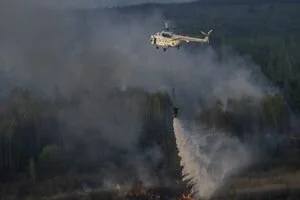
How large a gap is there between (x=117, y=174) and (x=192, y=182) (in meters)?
6.93

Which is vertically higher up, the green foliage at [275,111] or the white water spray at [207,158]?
the green foliage at [275,111]

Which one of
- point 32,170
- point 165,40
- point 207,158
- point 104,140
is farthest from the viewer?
point 104,140

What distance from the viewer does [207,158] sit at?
57000 mm

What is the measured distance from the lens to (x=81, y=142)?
64.9 m

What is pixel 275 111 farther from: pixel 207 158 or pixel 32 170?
pixel 32 170

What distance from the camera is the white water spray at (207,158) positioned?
179ft

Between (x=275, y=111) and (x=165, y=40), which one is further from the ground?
(x=165, y=40)

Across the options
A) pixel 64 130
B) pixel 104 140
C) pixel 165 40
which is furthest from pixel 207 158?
pixel 64 130

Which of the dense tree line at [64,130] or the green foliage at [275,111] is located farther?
the green foliage at [275,111]

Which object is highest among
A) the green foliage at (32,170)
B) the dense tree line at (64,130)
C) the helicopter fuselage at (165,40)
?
the helicopter fuselage at (165,40)

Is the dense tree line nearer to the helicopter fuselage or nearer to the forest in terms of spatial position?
the forest

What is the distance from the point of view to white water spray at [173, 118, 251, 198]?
54.5m

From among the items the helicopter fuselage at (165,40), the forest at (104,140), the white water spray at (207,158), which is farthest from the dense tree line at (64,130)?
the helicopter fuselage at (165,40)

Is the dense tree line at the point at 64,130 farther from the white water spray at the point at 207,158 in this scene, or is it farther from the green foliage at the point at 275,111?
the white water spray at the point at 207,158
